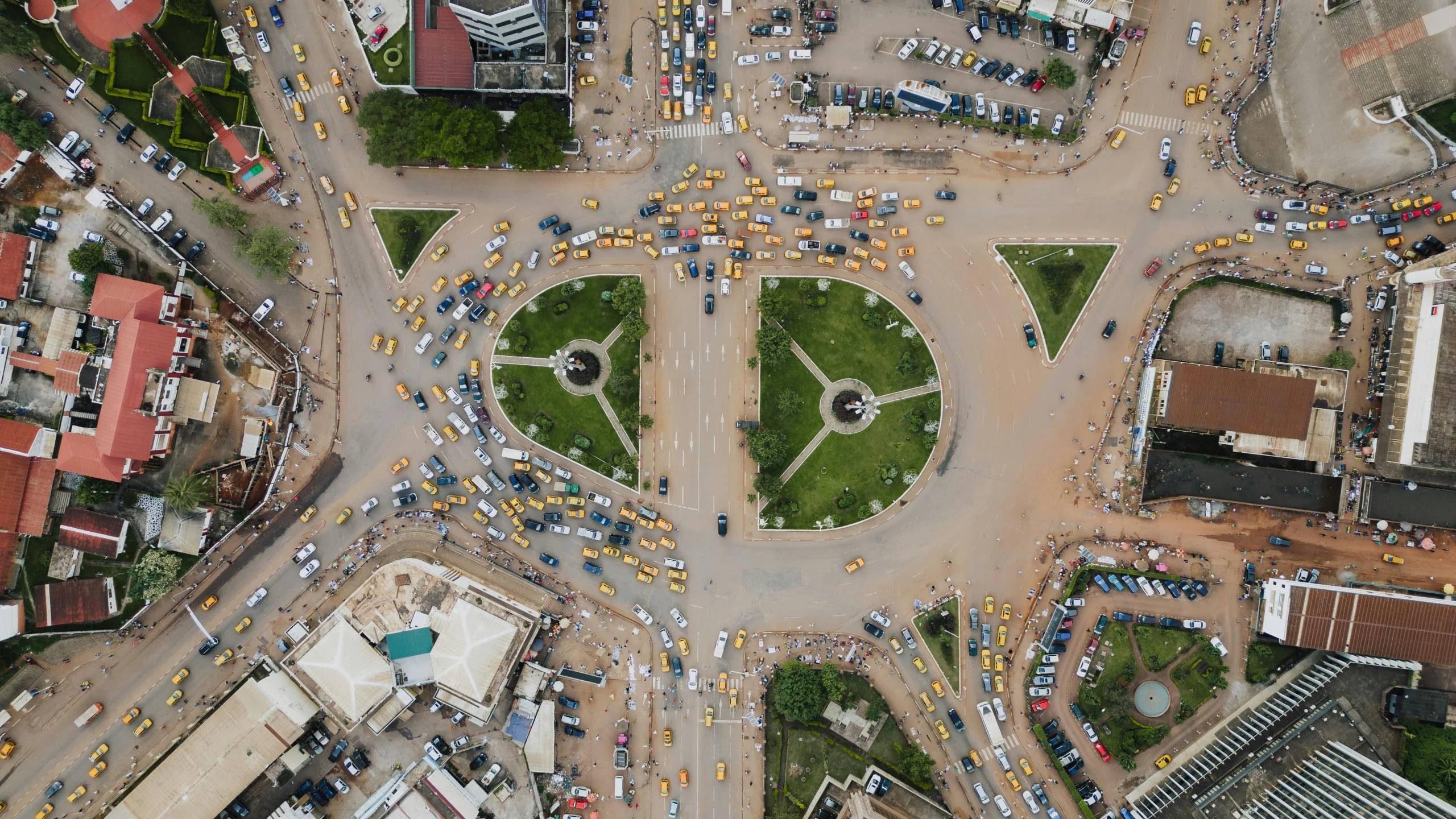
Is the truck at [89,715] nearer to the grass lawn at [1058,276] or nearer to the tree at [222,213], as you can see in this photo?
the tree at [222,213]

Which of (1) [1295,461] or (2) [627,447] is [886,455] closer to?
(2) [627,447]

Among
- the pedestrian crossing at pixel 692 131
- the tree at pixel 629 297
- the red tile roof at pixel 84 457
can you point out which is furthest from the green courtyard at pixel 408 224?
the red tile roof at pixel 84 457

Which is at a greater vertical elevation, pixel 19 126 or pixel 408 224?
pixel 408 224

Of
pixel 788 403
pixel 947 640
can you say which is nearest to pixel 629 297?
pixel 788 403

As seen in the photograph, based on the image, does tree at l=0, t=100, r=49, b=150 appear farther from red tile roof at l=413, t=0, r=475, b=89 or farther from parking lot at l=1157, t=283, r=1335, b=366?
parking lot at l=1157, t=283, r=1335, b=366

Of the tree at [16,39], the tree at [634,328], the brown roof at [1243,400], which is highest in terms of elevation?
the brown roof at [1243,400]

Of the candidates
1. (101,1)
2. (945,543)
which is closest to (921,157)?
(945,543)

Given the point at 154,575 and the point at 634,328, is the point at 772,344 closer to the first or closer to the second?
the point at 634,328
